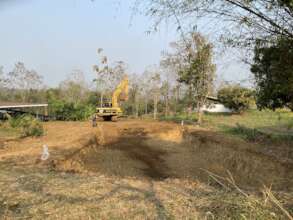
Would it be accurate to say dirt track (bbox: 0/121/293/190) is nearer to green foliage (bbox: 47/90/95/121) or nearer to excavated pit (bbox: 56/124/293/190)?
excavated pit (bbox: 56/124/293/190)

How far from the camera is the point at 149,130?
16.0 m

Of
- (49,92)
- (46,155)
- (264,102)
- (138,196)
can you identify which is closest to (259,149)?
(264,102)

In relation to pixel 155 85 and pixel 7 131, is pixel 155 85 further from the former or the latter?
pixel 7 131

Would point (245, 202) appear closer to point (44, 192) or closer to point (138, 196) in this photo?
point (138, 196)

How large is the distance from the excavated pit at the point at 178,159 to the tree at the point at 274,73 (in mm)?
1873

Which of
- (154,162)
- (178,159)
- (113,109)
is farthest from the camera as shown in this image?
(113,109)

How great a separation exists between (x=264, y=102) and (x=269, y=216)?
9923mm

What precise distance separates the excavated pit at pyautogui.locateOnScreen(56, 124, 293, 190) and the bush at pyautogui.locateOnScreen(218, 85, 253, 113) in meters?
14.0

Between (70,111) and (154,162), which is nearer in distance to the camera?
(154,162)

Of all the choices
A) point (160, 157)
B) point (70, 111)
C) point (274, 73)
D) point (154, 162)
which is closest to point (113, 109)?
point (70, 111)

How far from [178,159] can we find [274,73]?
486 centimetres

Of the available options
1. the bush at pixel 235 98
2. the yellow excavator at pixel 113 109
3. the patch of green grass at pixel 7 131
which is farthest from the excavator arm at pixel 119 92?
the bush at pixel 235 98

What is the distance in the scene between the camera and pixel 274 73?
5.89 m

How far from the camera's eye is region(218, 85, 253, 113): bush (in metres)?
27.4
